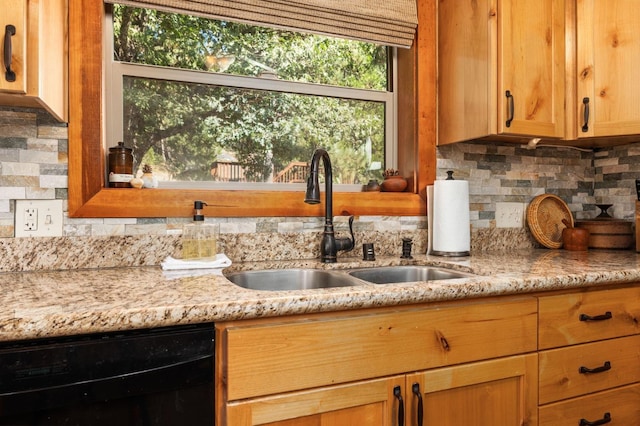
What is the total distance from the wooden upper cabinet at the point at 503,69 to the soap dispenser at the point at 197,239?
1.18 metres

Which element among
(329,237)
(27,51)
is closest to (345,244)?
(329,237)

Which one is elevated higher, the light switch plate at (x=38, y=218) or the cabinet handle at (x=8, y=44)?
the cabinet handle at (x=8, y=44)

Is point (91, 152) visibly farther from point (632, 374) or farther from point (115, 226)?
point (632, 374)

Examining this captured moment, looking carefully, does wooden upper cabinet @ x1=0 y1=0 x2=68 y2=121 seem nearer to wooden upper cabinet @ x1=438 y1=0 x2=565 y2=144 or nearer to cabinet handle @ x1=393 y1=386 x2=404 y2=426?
cabinet handle @ x1=393 y1=386 x2=404 y2=426

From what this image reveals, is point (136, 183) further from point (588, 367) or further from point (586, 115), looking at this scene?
point (586, 115)

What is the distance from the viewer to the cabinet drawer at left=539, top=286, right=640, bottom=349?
1322 mm

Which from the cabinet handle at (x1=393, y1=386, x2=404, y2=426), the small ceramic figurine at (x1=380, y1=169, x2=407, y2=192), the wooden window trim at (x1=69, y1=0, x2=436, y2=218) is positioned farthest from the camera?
the small ceramic figurine at (x1=380, y1=169, x2=407, y2=192)

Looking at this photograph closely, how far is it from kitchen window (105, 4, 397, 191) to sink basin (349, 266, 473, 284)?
20.0 inches

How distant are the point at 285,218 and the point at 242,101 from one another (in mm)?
559

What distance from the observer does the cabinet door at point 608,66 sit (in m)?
1.82

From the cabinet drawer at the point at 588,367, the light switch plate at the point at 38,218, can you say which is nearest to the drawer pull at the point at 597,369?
the cabinet drawer at the point at 588,367

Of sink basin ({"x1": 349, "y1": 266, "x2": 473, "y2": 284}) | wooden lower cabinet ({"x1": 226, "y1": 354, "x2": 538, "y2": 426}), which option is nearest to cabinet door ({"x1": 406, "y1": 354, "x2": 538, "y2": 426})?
wooden lower cabinet ({"x1": 226, "y1": 354, "x2": 538, "y2": 426})

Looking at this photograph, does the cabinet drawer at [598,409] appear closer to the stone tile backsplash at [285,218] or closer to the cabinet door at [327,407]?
the cabinet door at [327,407]

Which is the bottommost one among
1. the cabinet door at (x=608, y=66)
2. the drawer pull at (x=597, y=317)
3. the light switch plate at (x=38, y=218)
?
the drawer pull at (x=597, y=317)
